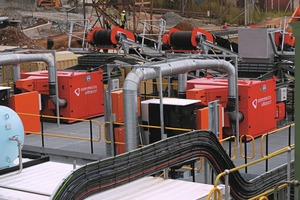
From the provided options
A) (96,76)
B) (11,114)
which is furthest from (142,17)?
(11,114)

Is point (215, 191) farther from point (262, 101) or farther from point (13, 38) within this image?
point (13, 38)

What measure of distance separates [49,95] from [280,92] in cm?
831

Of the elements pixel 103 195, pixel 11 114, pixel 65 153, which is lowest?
pixel 65 153

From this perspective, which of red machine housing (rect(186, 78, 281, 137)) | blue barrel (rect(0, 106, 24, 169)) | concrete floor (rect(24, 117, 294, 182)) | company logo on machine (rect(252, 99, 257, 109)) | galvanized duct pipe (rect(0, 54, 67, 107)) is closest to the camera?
blue barrel (rect(0, 106, 24, 169))

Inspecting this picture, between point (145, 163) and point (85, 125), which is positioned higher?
point (145, 163)

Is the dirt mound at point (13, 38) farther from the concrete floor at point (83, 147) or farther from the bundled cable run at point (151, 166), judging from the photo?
the bundled cable run at point (151, 166)

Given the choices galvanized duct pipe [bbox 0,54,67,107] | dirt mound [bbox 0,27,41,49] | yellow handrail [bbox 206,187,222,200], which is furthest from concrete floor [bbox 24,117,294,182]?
dirt mound [bbox 0,27,41,49]

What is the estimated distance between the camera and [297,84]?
957 cm

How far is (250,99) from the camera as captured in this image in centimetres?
1844

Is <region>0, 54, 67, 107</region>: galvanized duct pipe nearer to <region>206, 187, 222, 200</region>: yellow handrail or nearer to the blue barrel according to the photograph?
the blue barrel

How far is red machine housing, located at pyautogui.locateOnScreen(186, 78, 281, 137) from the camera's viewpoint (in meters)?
18.1

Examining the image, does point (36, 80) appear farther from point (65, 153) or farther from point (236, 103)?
point (236, 103)

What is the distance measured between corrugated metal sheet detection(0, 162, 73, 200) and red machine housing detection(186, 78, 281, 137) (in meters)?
6.90

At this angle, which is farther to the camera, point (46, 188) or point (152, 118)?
point (152, 118)
